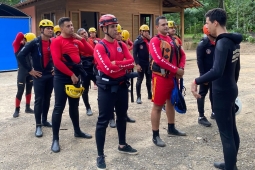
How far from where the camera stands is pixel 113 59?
12.6 feet

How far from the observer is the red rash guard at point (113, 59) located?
3.67m

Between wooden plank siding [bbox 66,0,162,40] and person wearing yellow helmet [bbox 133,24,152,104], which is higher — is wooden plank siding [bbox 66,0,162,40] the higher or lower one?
the higher one

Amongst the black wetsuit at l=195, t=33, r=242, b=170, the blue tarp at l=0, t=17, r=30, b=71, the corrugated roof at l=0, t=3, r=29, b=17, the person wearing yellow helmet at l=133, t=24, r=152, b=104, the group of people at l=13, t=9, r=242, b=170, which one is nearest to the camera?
the black wetsuit at l=195, t=33, r=242, b=170

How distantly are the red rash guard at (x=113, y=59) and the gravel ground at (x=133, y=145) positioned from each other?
4.17 feet

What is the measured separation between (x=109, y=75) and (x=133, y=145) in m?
1.40

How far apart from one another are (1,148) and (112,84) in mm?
2242

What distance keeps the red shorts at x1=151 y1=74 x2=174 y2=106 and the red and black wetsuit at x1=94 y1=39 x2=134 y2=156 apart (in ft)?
2.25

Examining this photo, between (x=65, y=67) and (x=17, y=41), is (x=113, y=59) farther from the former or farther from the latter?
(x=17, y=41)

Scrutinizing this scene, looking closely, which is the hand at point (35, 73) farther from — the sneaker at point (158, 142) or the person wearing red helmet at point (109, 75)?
the sneaker at point (158, 142)

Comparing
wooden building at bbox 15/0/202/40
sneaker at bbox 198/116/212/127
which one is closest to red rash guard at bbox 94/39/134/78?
sneaker at bbox 198/116/212/127

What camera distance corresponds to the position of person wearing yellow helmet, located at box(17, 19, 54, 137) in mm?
4941

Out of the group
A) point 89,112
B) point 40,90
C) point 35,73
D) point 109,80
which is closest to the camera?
point 109,80

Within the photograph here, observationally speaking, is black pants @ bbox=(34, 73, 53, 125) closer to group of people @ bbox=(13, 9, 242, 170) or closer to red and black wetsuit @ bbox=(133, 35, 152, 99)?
group of people @ bbox=(13, 9, 242, 170)

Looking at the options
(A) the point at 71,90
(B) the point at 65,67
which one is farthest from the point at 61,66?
(A) the point at 71,90
